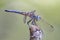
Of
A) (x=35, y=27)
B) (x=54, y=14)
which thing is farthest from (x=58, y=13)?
(x=35, y=27)

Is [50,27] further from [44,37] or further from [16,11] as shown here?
[16,11]

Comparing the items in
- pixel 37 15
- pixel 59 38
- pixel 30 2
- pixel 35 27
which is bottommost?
pixel 59 38

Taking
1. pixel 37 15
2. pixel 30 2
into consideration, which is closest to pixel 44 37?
pixel 37 15

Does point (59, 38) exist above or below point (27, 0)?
below

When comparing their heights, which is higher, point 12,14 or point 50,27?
point 12,14

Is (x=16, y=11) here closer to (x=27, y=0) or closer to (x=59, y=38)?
(x=27, y=0)

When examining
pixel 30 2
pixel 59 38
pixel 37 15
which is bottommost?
pixel 59 38
